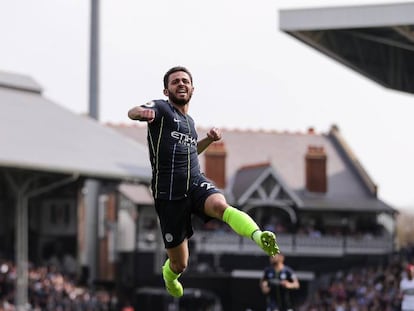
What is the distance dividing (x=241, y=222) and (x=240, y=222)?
0.04 feet

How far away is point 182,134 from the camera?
11.2 m

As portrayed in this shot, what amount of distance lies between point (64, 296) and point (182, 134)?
2394 cm

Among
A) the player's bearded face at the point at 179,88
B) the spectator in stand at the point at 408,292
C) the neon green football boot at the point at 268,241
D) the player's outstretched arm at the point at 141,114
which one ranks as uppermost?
the player's bearded face at the point at 179,88

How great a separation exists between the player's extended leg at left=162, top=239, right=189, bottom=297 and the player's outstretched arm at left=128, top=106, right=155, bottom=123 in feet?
5.13

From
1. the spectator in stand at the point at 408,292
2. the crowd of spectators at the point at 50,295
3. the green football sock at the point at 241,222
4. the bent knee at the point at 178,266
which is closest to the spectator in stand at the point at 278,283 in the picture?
the spectator in stand at the point at 408,292

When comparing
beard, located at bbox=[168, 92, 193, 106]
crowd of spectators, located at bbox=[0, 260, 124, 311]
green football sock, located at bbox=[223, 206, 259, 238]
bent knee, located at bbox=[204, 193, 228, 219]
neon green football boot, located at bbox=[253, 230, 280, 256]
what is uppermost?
beard, located at bbox=[168, 92, 193, 106]

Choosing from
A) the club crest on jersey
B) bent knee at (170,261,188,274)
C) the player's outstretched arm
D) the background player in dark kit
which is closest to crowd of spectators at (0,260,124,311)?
bent knee at (170,261,188,274)

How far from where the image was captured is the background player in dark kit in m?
11.0

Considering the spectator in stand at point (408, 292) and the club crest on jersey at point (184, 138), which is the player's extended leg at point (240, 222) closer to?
the club crest on jersey at point (184, 138)

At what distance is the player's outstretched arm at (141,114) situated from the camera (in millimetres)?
10578

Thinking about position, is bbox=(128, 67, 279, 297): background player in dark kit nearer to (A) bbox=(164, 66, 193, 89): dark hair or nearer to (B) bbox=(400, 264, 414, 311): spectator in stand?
(A) bbox=(164, 66, 193, 89): dark hair

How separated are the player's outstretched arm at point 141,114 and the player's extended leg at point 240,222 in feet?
3.35

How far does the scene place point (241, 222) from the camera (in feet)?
35.8

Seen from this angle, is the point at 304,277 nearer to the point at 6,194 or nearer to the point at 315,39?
the point at 6,194
